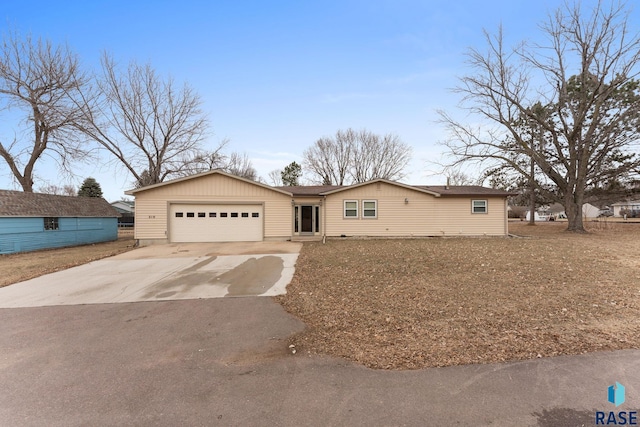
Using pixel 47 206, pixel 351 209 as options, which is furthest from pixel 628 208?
pixel 47 206

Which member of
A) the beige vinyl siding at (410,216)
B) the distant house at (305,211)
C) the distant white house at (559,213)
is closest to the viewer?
the distant house at (305,211)

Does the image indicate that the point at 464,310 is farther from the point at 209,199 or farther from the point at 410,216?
the point at 209,199

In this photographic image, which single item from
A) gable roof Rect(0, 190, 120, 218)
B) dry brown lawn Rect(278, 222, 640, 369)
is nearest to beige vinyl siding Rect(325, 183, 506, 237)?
dry brown lawn Rect(278, 222, 640, 369)

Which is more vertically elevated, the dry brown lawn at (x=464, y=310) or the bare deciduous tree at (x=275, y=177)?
the bare deciduous tree at (x=275, y=177)

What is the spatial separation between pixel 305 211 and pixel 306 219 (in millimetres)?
491

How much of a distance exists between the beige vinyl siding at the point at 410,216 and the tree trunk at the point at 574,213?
7.69 m

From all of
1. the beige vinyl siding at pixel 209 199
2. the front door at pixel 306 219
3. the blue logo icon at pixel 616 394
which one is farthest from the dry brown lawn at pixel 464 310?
the front door at pixel 306 219

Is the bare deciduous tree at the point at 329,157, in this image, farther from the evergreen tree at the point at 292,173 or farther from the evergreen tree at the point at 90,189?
the evergreen tree at the point at 90,189

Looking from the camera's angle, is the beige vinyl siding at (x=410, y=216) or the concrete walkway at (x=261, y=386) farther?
the beige vinyl siding at (x=410, y=216)

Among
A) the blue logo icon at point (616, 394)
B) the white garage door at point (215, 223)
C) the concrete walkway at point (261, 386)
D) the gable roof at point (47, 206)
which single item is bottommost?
the concrete walkway at point (261, 386)

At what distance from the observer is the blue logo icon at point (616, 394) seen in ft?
7.73

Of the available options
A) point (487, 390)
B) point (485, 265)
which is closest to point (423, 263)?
point (485, 265)

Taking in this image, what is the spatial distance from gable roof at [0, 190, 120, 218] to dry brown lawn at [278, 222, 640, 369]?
17313 millimetres

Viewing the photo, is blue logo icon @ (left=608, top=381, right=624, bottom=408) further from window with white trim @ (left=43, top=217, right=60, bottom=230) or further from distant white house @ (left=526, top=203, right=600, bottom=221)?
distant white house @ (left=526, top=203, right=600, bottom=221)
